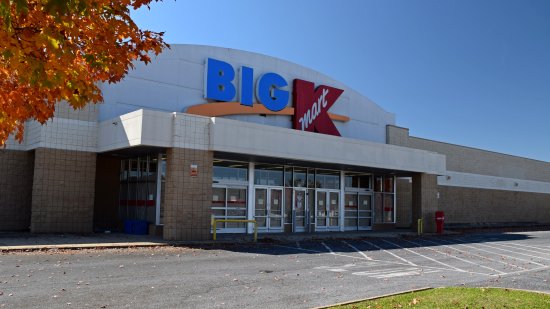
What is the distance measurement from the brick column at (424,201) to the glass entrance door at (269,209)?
8005 millimetres

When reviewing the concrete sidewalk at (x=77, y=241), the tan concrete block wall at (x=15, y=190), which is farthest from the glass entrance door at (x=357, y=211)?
the tan concrete block wall at (x=15, y=190)

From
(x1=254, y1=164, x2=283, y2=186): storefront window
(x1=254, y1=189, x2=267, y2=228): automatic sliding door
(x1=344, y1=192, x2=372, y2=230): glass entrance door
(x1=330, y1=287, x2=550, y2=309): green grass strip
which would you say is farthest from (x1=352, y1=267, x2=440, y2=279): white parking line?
(x1=344, y1=192, x2=372, y2=230): glass entrance door

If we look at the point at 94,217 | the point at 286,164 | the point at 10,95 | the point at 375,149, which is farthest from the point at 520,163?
the point at 10,95

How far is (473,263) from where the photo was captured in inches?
580

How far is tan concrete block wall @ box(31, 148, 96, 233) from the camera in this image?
19.8 metres

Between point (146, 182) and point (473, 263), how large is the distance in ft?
44.8

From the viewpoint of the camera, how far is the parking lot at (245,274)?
28.2ft

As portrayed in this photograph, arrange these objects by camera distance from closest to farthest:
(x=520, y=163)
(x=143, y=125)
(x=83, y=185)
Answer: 1. (x=143, y=125)
2. (x=83, y=185)
3. (x=520, y=163)

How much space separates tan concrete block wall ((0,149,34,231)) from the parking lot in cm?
766

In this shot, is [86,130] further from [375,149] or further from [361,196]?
[361,196]

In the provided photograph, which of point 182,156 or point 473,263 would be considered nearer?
point 473,263

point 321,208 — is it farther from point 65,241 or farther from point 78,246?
point 78,246

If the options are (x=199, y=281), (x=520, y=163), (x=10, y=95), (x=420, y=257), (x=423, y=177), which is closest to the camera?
(x=10, y=95)

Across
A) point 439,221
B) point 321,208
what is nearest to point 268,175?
point 321,208
